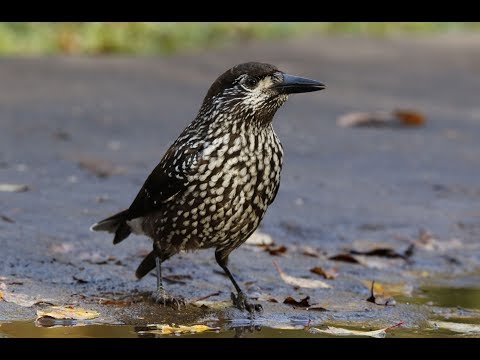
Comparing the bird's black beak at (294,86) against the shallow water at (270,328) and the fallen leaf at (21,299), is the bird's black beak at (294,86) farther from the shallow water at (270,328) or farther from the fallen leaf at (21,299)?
the fallen leaf at (21,299)

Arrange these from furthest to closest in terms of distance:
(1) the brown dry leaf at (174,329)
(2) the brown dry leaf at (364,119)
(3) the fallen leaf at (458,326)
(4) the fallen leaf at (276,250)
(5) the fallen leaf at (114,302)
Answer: (2) the brown dry leaf at (364,119)
(4) the fallen leaf at (276,250)
(5) the fallen leaf at (114,302)
(3) the fallen leaf at (458,326)
(1) the brown dry leaf at (174,329)

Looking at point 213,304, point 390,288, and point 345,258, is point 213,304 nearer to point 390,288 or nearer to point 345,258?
point 390,288

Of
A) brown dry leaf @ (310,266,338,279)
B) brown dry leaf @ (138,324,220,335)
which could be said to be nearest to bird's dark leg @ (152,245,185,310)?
brown dry leaf @ (138,324,220,335)

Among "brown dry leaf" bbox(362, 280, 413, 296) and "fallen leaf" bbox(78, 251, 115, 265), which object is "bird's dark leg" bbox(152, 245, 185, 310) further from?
"brown dry leaf" bbox(362, 280, 413, 296)

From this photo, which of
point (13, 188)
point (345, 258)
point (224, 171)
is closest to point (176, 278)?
point (224, 171)

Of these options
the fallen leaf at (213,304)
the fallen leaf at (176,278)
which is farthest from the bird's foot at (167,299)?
the fallen leaf at (176,278)

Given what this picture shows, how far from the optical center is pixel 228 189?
17.3 feet

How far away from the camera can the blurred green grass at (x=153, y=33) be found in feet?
47.1

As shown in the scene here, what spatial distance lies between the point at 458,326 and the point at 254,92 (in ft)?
5.33

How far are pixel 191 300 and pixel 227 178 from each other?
32.1 inches

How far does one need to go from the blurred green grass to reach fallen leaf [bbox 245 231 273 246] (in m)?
6.96

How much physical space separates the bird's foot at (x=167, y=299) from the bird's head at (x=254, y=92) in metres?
0.98

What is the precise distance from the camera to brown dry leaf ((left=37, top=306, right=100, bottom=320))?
4930 mm
